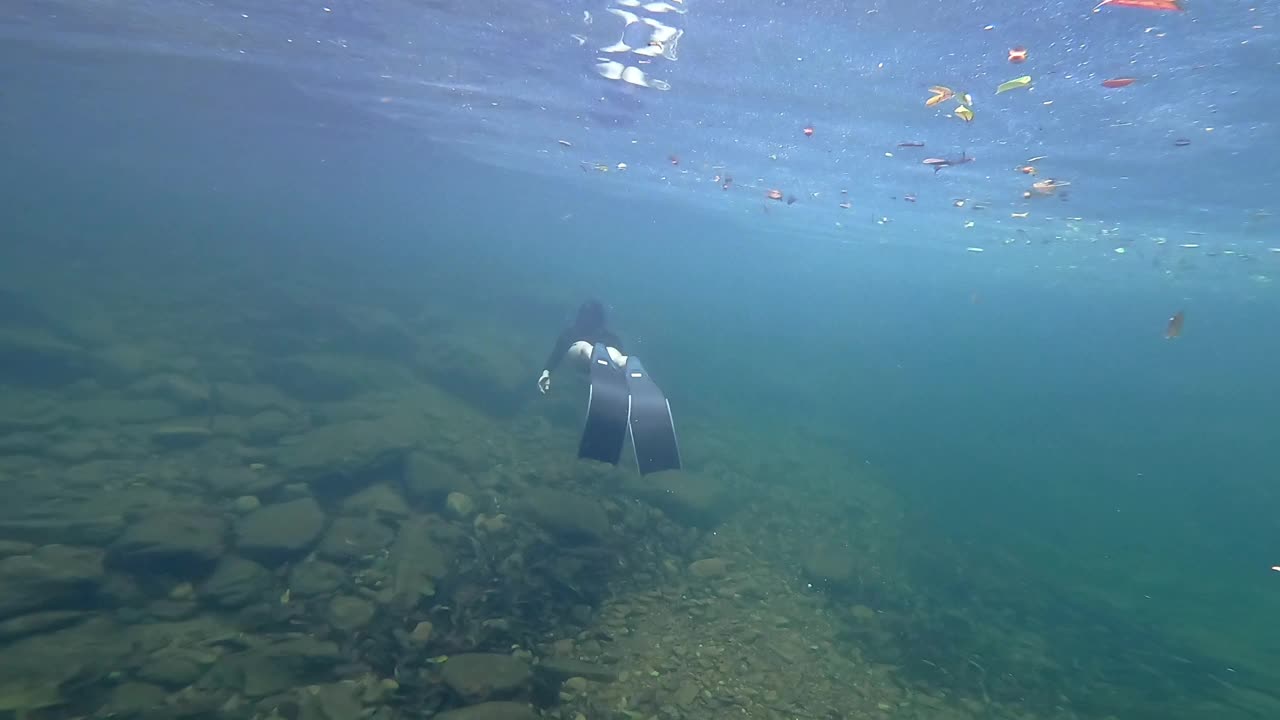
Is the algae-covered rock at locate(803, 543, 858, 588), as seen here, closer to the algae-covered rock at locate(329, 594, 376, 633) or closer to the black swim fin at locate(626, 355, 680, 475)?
the black swim fin at locate(626, 355, 680, 475)

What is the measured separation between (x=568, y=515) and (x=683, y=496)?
249cm

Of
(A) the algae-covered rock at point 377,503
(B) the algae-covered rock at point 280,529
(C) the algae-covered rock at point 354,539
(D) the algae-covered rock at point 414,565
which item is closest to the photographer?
(D) the algae-covered rock at point 414,565

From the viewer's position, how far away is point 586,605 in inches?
265

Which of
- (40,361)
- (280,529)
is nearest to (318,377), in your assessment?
(40,361)

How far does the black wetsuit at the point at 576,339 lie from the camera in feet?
37.3

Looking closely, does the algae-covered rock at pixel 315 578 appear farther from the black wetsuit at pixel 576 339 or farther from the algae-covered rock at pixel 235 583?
the black wetsuit at pixel 576 339

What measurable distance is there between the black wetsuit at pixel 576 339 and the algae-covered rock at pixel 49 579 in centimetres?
666

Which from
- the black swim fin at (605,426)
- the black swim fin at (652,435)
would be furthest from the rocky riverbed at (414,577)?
the black swim fin at (652,435)

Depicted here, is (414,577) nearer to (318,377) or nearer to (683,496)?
(683,496)

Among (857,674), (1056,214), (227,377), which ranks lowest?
(857,674)

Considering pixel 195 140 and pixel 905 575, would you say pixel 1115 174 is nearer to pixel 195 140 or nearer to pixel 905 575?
pixel 905 575

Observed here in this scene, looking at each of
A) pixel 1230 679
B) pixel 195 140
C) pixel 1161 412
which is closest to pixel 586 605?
pixel 1230 679

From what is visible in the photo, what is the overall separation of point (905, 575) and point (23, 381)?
16100 millimetres

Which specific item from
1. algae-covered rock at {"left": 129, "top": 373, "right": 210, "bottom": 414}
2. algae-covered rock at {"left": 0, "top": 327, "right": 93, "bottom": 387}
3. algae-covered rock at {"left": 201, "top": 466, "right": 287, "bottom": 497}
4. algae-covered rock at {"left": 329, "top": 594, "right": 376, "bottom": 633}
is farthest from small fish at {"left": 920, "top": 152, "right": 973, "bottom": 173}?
algae-covered rock at {"left": 0, "top": 327, "right": 93, "bottom": 387}
